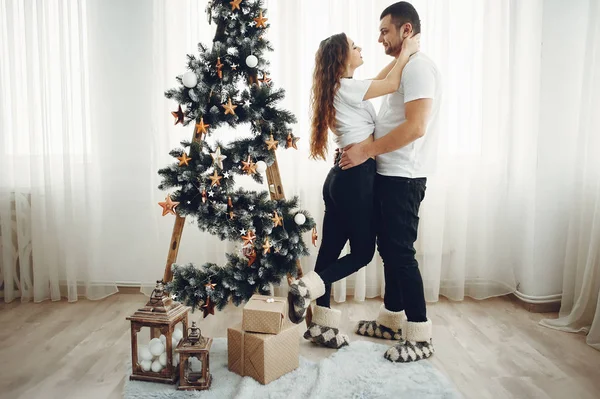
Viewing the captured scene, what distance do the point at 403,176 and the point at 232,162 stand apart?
0.78m

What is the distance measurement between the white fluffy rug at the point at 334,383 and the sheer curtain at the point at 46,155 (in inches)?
53.7

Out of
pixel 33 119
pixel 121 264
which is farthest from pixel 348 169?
pixel 33 119

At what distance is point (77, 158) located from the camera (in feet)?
10.8

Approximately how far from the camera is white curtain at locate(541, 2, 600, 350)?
9.00 ft

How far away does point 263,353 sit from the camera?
2174 mm

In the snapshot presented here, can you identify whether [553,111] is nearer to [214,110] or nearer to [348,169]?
[348,169]

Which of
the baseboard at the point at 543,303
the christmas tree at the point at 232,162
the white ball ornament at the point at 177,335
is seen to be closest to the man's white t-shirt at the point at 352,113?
the christmas tree at the point at 232,162

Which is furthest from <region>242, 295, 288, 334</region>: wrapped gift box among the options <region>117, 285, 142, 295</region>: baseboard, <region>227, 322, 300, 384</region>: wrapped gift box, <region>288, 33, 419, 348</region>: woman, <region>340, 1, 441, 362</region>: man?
<region>117, 285, 142, 295</region>: baseboard

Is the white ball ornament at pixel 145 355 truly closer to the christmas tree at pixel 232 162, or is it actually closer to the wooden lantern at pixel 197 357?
the wooden lantern at pixel 197 357

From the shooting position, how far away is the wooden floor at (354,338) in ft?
7.18

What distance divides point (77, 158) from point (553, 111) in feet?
9.14

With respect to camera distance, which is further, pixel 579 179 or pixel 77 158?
pixel 77 158

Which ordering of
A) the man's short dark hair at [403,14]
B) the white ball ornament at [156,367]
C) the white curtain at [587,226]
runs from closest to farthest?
the white ball ornament at [156,367], the man's short dark hair at [403,14], the white curtain at [587,226]

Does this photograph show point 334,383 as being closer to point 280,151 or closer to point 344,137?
point 344,137
